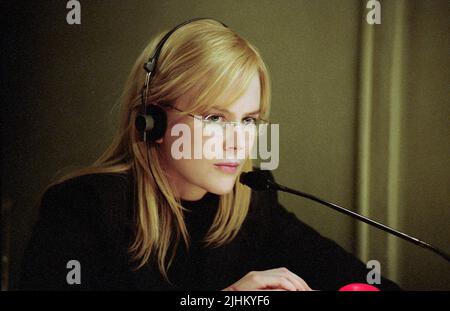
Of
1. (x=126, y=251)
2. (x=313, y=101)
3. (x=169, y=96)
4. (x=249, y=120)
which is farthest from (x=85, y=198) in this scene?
(x=313, y=101)

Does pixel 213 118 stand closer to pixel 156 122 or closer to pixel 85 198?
pixel 156 122

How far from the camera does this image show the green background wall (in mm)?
1043

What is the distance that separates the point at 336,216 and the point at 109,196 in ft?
1.83

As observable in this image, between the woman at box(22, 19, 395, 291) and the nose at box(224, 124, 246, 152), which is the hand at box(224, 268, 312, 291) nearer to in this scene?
the woman at box(22, 19, 395, 291)

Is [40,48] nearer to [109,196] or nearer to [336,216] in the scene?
[109,196]

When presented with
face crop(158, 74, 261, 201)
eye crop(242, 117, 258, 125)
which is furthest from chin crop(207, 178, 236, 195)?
eye crop(242, 117, 258, 125)

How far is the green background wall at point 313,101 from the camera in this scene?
3.42 ft

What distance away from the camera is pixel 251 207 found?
1192 millimetres

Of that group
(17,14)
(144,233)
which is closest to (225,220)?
(144,233)

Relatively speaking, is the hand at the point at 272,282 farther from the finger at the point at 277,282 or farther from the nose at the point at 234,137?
the nose at the point at 234,137

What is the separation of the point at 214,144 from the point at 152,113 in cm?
15

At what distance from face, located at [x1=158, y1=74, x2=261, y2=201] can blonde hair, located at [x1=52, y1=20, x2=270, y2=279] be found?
0.7 inches

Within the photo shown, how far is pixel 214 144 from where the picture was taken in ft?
3.34
